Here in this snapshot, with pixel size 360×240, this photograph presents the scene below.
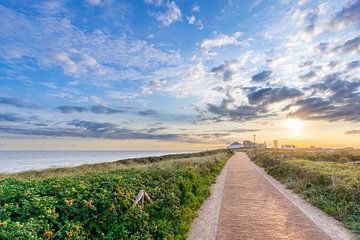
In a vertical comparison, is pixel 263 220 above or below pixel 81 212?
below

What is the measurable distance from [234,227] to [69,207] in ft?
16.0

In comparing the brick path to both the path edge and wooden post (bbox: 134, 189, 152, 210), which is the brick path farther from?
wooden post (bbox: 134, 189, 152, 210)

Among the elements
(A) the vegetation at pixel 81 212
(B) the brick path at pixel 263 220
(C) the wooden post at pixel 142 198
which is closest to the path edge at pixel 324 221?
(B) the brick path at pixel 263 220

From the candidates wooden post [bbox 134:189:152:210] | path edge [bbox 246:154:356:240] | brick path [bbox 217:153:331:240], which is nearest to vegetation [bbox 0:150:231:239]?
wooden post [bbox 134:189:152:210]

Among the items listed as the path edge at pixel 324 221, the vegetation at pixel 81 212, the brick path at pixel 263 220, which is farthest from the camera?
the path edge at pixel 324 221

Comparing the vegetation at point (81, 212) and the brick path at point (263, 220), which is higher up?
the vegetation at point (81, 212)

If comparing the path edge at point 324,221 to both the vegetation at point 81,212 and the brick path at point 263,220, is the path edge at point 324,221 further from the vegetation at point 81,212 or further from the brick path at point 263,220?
the vegetation at point 81,212

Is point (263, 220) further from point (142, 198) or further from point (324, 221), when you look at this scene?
point (142, 198)

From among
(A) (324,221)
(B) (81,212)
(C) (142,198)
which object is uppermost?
(B) (81,212)

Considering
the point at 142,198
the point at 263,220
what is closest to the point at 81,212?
the point at 142,198

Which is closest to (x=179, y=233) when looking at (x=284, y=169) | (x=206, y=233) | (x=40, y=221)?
(x=206, y=233)

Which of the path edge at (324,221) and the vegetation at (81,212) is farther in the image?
the path edge at (324,221)

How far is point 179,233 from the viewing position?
6.64m

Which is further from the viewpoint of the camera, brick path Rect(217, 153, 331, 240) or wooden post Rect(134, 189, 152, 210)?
brick path Rect(217, 153, 331, 240)
